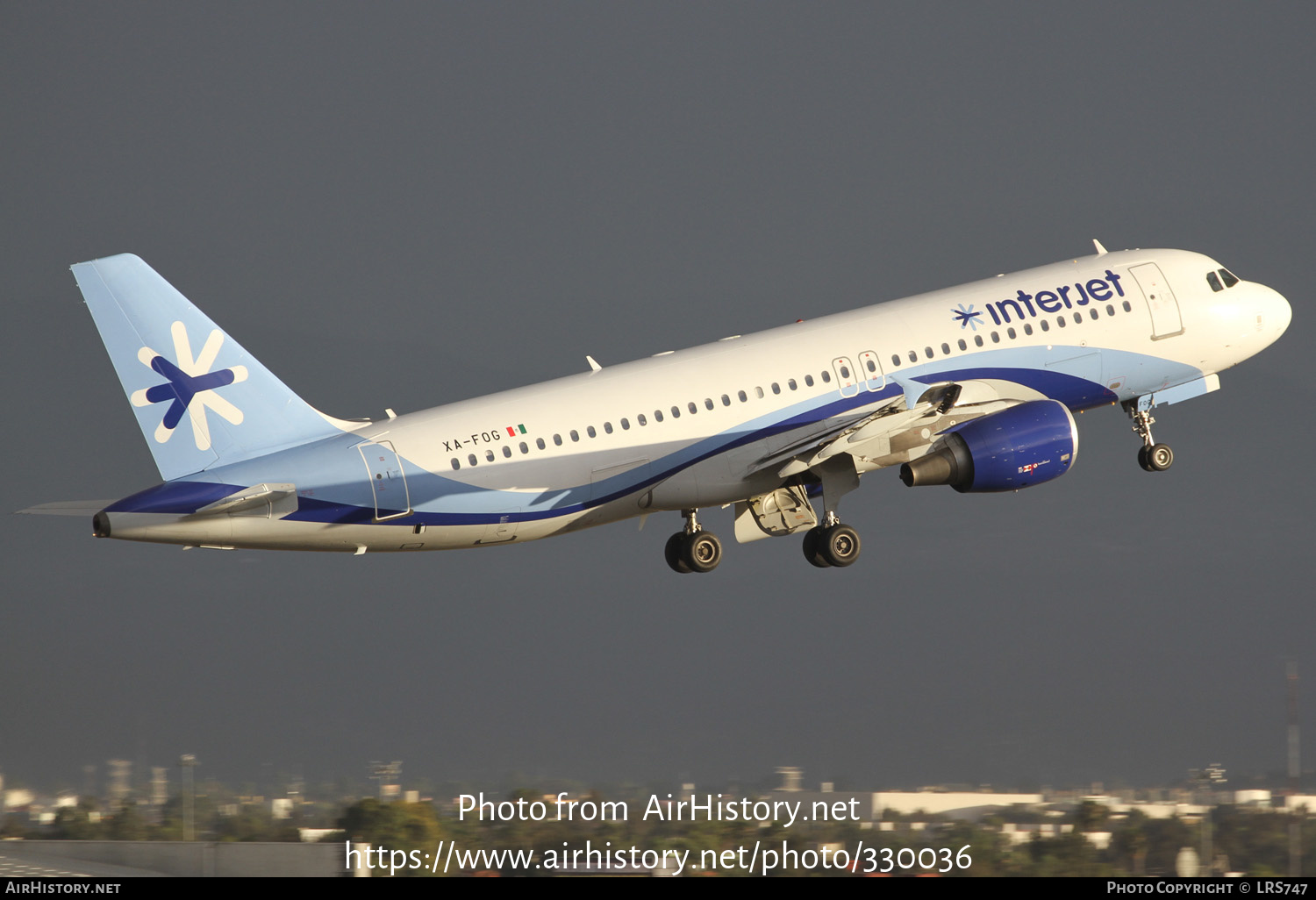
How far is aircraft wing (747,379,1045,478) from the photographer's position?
3547 cm

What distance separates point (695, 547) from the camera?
1554 inches

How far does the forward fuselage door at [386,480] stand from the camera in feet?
106

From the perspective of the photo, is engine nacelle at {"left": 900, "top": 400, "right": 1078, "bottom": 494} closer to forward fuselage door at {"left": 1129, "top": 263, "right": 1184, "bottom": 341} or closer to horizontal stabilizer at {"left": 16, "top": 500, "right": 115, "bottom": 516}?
forward fuselage door at {"left": 1129, "top": 263, "right": 1184, "bottom": 341}

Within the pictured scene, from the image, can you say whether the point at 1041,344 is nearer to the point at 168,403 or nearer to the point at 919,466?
the point at 919,466

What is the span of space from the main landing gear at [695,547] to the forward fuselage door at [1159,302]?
1315 centimetres

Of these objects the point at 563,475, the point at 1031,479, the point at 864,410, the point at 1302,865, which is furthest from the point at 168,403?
the point at 1302,865

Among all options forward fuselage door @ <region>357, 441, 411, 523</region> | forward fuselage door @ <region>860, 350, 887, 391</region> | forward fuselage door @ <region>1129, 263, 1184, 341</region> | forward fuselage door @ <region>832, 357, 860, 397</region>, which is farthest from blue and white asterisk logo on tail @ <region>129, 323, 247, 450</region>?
forward fuselage door @ <region>1129, 263, 1184, 341</region>

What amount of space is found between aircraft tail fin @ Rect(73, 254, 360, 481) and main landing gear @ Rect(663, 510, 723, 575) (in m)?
11.2

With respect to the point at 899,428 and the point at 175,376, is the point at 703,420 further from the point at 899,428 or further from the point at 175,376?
the point at 175,376

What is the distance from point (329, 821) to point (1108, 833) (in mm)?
31738

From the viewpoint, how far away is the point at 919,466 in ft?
121

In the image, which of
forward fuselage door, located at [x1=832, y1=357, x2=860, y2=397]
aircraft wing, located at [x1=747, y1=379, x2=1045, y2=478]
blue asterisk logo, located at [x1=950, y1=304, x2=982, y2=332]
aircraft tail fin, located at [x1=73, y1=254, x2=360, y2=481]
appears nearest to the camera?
aircraft tail fin, located at [x1=73, y1=254, x2=360, y2=481]

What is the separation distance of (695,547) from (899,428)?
21.9 feet
